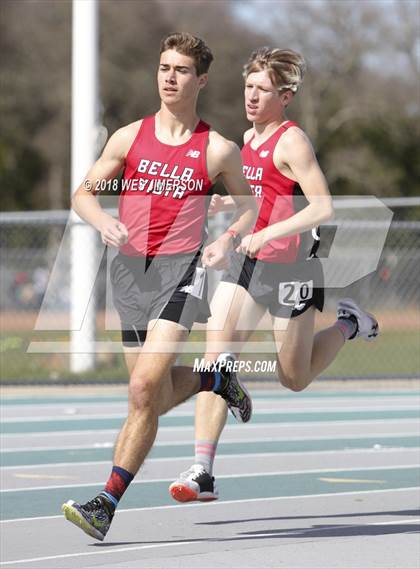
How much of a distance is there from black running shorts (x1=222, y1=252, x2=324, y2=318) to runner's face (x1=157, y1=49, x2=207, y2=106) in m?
1.21

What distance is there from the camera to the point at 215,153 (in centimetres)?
767

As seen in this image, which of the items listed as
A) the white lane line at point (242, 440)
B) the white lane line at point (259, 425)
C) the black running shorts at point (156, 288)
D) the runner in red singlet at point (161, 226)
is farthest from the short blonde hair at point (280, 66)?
the white lane line at point (259, 425)

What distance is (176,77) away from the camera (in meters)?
7.61

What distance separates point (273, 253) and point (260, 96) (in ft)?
3.03

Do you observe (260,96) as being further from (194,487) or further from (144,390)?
(194,487)

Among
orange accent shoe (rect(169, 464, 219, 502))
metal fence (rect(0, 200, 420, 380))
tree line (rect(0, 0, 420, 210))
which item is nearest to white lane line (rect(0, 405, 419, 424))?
metal fence (rect(0, 200, 420, 380))

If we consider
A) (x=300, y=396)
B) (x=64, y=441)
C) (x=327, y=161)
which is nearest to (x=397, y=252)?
(x=300, y=396)

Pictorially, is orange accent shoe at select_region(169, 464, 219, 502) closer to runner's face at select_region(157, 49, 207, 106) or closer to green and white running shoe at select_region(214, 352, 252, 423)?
green and white running shoe at select_region(214, 352, 252, 423)

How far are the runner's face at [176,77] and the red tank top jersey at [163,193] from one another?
8.6 inches

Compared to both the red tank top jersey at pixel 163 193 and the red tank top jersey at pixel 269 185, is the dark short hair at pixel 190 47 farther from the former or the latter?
the red tank top jersey at pixel 269 185

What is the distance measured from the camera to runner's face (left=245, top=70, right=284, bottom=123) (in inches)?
330

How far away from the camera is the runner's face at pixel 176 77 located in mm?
7613

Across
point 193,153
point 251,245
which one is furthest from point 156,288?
point 193,153

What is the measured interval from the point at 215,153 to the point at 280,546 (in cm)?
208
